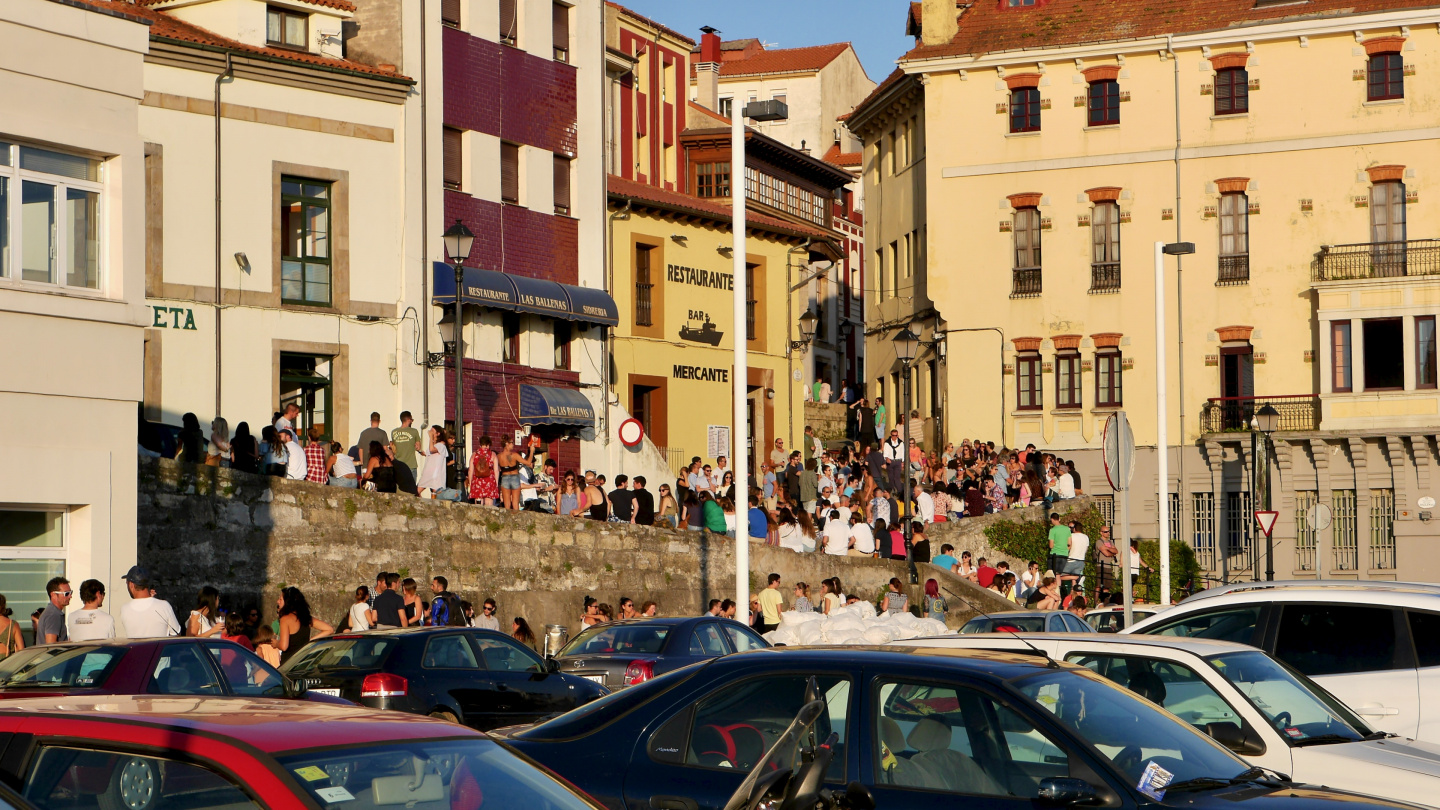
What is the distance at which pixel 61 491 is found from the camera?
1830cm

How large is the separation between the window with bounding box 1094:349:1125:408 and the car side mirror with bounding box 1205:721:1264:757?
40.6 metres

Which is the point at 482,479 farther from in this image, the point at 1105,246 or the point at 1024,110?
the point at 1024,110

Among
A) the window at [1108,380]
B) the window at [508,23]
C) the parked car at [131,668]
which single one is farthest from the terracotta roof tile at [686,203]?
the parked car at [131,668]

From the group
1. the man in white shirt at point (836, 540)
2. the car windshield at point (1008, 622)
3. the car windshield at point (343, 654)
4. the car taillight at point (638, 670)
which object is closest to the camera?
the car windshield at point (343, 654)

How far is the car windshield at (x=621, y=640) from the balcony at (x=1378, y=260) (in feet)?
112

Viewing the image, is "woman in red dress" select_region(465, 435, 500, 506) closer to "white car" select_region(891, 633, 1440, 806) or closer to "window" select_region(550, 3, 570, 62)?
"window" select_region(550, 3, 570, 62)

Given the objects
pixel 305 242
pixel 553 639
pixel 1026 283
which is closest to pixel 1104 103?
pixel 1026 283

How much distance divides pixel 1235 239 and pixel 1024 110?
7205mm

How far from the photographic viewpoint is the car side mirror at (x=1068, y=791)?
6.55 metres

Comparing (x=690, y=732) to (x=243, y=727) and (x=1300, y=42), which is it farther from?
(x=1300, y=42)

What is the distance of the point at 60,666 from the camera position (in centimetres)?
1225

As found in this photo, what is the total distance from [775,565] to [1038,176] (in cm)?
2235

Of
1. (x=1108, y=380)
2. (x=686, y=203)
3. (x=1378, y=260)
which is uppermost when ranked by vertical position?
(x=686, y=203)

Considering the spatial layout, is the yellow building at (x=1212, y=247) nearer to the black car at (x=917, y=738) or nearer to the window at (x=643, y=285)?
the window at (x=643, y=285)
